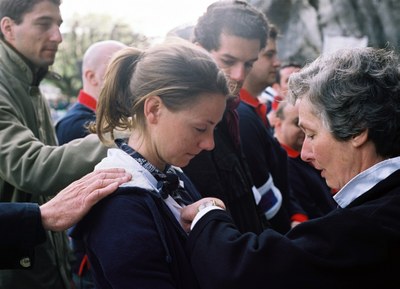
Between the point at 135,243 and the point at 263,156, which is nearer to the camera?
the point at 135,243

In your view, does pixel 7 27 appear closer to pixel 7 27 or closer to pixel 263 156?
pixel 7 27

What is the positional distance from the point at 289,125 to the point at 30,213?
2860 millimetres

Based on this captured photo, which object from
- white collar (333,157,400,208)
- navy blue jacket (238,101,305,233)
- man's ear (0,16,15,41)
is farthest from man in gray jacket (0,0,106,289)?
white collar (333,157,400,208)

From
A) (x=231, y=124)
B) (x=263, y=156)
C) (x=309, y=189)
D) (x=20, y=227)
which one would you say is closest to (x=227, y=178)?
(x=231, y=124)

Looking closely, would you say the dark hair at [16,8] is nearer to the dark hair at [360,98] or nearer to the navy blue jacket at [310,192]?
the dark hair at [360,98]

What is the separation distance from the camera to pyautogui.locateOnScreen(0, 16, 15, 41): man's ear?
3051mm

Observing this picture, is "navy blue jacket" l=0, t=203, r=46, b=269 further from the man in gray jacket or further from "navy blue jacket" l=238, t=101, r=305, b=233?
"navy blue jacket" l=238, t=101, r=305, b=233

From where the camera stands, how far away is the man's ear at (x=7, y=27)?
10.0 ft

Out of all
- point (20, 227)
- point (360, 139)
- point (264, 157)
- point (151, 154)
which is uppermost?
point (360, 139)

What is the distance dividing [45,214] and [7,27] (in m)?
1.41

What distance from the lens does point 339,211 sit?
5.87 feet

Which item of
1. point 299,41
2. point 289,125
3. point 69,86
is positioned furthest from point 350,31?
point 69,86

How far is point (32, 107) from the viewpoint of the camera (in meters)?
2.96

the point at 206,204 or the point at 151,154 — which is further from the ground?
the point at 151,154
